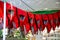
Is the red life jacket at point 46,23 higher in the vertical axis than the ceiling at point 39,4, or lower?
lower

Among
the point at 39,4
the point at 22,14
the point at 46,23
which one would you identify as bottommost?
the point at 46,23

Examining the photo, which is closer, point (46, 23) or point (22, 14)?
point (22, 14)

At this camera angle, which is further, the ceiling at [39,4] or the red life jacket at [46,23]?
the red life jacket at [46,23]

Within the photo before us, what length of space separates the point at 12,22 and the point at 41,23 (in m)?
0.51

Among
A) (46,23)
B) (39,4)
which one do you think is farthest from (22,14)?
(46,23)

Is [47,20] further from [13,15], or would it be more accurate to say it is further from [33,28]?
[13,15]

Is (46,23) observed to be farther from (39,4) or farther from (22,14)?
(22,14)

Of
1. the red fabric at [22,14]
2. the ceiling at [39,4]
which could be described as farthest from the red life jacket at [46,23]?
the red fabric at [22,14]

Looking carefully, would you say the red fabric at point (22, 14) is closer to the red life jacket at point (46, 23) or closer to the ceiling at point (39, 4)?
the ceiling at point (39, 4)

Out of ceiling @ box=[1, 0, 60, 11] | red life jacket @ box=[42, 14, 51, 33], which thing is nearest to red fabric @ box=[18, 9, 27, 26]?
ceiling @ box=[1, 0, 60, 11]

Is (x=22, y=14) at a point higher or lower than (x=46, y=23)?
higher

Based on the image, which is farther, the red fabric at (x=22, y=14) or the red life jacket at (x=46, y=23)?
the red life jacket at (x=46, y=23)

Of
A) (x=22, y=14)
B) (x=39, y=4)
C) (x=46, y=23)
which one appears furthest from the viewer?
(x=46, y=23)

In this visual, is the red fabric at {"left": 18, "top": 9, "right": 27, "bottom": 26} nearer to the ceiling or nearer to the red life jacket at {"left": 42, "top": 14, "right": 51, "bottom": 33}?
the ceiling
